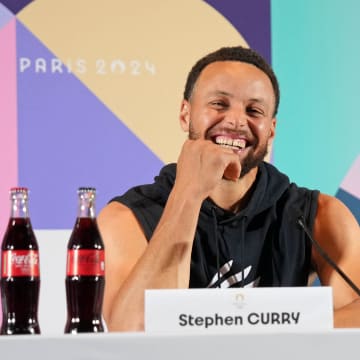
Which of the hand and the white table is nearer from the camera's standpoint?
the white table

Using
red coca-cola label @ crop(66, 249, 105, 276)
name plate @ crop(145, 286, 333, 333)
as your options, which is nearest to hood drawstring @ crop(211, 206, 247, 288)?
red coca-cola label @ crop(66, 249, 105, 276)

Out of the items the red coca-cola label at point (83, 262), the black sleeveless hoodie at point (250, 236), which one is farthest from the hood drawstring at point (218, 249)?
the red coca-cola label at point (83, 262)

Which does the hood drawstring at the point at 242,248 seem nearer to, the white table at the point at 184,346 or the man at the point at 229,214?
the man at the point at 229,214

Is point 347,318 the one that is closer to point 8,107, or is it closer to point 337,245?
point 337,245

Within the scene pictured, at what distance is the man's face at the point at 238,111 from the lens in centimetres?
204

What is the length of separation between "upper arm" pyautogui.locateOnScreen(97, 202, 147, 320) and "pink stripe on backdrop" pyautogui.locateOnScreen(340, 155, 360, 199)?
0.79m

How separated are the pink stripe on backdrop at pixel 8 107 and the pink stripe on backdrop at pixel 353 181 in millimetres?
904

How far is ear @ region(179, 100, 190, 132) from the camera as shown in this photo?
2.24m

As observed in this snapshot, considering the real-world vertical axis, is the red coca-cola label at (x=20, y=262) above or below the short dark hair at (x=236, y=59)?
below

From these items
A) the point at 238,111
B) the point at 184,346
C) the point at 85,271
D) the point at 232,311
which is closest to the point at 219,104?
the point at 238,111

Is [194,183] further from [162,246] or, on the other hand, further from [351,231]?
[351,231]

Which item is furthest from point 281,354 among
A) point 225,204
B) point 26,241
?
point 225,204

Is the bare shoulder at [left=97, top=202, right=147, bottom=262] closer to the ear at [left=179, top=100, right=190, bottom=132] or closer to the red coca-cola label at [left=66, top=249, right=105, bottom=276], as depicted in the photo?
the ear at [left=179, top=100, right=190, bottom=132]

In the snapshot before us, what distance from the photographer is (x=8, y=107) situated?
7.98 ft
